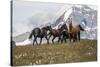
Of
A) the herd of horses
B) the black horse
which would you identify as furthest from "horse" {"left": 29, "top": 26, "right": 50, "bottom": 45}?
the black horse

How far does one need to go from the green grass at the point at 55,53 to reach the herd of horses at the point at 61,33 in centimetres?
7

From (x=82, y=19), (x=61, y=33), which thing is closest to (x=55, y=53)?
(x=61, y=33)

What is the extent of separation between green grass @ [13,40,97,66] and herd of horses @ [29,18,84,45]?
0.07 meters

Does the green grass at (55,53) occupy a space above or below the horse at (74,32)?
below

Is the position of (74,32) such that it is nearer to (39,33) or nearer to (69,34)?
(69,34)

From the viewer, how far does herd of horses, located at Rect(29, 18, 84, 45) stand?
2.22 meters

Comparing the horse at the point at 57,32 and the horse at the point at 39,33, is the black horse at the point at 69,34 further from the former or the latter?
the horse at the point at 39,33

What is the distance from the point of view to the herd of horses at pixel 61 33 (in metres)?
2.22

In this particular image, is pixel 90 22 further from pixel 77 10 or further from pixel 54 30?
pixel 54 30

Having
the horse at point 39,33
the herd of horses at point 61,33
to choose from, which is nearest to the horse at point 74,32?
the herd of horses at point 61,33

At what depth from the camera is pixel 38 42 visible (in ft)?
7.27
